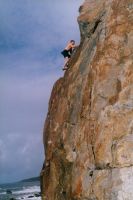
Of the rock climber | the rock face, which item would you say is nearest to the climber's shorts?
the rock climber

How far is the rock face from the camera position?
15102 millimetres

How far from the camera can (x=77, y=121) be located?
18.1 meters

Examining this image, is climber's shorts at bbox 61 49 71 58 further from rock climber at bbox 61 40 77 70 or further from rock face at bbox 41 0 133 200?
rock face at bbox 41 0 133 200

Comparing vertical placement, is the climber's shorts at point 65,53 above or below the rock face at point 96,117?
above

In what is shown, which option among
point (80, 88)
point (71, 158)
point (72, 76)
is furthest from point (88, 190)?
point (72, 76)

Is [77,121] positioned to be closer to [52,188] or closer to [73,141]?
[73,141]

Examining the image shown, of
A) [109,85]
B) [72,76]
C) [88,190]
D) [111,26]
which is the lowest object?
[88,190]

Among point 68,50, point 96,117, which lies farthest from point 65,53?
point 96,117

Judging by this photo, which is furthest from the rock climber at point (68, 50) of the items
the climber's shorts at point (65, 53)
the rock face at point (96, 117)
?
the rock face at point (96, 117)

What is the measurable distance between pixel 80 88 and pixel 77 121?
159cm

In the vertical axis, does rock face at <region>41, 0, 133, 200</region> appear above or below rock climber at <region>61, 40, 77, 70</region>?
below

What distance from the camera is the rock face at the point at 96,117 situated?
15102 mm

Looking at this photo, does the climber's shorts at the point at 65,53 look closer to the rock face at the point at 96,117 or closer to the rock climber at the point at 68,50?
the rock climber at the point at 68,50

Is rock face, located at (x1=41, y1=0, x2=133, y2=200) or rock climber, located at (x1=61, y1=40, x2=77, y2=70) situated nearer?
rock face, located at (x1=41, y1=0, x2=133, y2=200)
